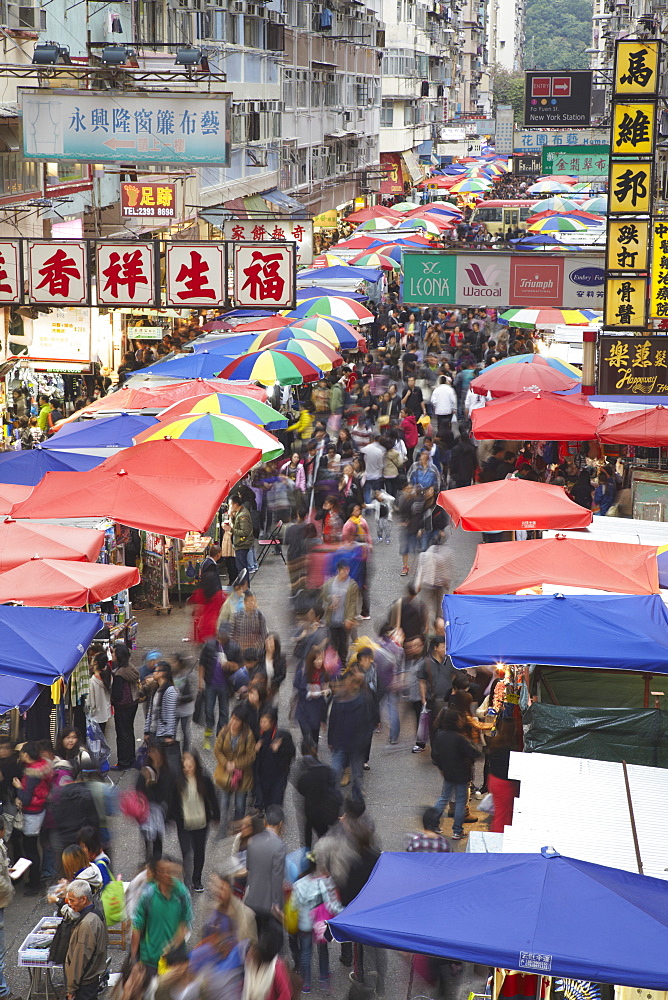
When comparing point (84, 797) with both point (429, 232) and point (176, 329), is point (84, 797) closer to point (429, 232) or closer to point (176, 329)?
point (176, 329)

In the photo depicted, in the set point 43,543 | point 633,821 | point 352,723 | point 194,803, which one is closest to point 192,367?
point 43,543

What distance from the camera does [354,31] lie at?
5778cm

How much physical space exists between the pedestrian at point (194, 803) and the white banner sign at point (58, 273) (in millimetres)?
8403

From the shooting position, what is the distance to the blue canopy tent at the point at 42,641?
8.91m

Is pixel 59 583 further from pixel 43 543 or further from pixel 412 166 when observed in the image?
pixel 412 166

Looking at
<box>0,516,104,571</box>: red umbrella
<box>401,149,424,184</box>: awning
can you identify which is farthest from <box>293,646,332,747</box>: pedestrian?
<box>401,149,424,184</box>: awning

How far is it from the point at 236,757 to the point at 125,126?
28.4 feet

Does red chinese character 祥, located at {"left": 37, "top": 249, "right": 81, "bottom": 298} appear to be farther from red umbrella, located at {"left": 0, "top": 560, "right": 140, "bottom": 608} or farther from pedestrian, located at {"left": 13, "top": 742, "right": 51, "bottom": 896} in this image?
pedestrian, located at {"left": 13, "top": 742, "right": 51, "bottom": 896}

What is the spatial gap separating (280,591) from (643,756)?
7495 mm

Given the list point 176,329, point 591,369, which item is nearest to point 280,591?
point 591,369

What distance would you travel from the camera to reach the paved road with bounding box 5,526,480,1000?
7.98 metres

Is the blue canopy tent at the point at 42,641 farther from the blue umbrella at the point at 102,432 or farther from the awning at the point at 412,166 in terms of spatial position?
the awning at the point at 412,166

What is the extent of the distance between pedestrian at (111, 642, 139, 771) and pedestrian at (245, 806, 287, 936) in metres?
3.23

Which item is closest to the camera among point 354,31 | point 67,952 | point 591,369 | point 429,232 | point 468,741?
point 67,952
